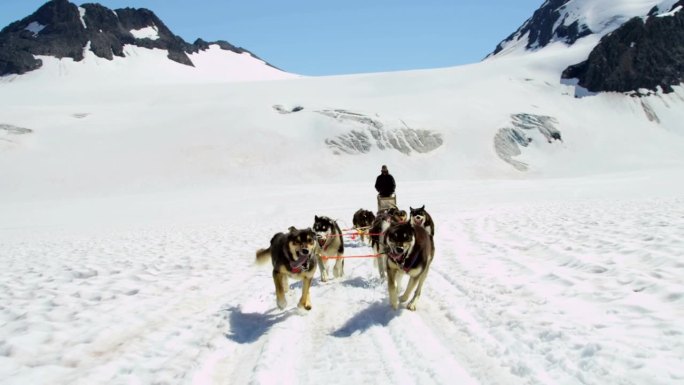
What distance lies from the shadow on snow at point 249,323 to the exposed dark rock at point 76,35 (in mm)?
112706

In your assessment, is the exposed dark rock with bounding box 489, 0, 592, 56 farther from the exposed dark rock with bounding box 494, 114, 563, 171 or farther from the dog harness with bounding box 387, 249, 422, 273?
the dog harness with bounding box 387, 249, 422, 273

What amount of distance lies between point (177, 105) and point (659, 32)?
8561 cm

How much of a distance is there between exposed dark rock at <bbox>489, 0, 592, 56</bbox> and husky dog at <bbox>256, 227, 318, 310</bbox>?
124561 mm

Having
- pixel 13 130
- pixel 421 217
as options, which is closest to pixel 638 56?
pixel 421 217

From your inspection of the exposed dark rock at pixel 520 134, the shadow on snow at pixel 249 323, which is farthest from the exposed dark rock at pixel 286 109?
the shadow on snow at pixel 249 323

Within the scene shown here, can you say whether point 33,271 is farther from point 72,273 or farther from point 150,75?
point 150,75

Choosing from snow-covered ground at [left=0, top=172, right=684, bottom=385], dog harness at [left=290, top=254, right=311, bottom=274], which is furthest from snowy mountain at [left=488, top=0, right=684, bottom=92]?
dog harness at [left=290, top=254, right=311, bottom=274]

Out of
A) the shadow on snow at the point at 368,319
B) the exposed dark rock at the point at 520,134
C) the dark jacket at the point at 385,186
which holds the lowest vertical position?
the shadow on snow at the point at 368,319

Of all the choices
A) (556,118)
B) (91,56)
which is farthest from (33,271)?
(91,56)

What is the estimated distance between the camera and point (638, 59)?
84.1 m

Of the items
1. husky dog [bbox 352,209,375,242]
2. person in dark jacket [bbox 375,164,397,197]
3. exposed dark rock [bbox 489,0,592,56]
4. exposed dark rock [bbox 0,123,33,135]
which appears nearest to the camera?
husky dog [bbox 352,209,375,242]

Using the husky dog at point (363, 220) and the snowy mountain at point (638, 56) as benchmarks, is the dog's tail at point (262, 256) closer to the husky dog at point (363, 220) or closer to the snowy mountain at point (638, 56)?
the husky dog at point (363, 220)

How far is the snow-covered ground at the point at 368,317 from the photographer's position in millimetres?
4719

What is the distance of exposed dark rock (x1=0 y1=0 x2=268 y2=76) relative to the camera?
101125mm
